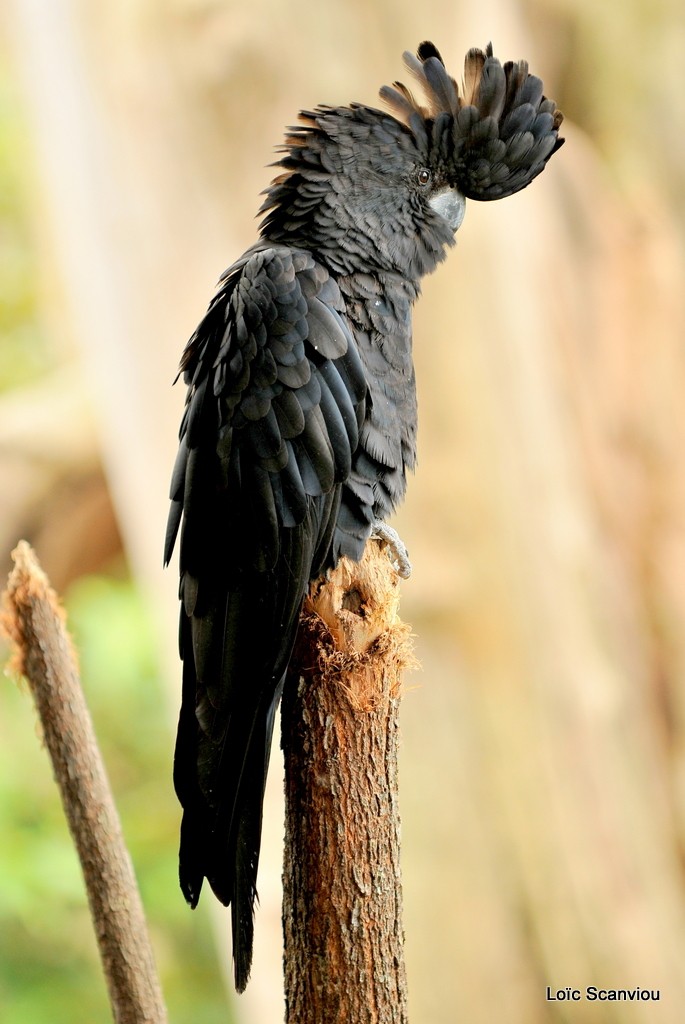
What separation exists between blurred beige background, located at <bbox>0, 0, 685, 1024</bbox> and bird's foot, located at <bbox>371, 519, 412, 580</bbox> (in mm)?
1006

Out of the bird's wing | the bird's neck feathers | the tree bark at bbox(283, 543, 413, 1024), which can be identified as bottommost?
the tree bark at bbox(283, 543, 413, 1024)

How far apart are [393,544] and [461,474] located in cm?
110

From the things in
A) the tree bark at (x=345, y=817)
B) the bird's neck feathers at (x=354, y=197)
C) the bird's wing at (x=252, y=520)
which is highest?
the bird's neck feathers at (x=354, y=197)

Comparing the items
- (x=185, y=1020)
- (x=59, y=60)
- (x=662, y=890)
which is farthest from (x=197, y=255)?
(x=185, y=1020)

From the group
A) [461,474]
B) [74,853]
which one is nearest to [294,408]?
[461,474]

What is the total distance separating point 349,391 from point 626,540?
2048mm

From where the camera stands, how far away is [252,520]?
1.38m

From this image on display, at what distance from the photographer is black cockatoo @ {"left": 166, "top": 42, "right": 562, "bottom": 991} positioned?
1.37m

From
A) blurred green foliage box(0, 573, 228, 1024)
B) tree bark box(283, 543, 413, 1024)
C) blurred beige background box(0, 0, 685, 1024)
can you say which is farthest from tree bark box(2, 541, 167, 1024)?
blurred green foliage box(0, 573, 228, 1024)

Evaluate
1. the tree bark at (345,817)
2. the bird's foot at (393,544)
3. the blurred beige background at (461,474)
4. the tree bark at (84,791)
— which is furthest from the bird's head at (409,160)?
the blurred beige background at (461,474)

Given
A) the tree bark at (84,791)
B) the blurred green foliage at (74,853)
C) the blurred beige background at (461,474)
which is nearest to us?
the tree bark at (84,791)

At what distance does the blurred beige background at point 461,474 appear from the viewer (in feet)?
8.08

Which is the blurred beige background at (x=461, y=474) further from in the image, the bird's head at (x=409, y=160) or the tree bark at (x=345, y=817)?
the tree bark at (x=345, y=817)

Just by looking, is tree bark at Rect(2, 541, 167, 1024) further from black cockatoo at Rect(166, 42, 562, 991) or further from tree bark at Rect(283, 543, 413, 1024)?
tree bark at Rect(283, 543, 413, 1024)
